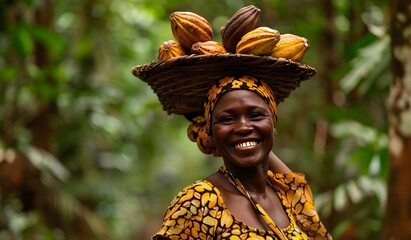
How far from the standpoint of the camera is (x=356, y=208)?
747 cm

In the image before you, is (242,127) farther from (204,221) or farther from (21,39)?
(21,39)

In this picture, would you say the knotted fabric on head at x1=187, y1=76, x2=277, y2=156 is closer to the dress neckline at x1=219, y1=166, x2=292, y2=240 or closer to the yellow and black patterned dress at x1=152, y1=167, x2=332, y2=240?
the dress neckline at x1=219, y1=166, x2=292, y2=240

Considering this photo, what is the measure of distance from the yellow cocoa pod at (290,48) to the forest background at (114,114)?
8.47ft

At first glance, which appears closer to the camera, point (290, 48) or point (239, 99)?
point (239, 99)

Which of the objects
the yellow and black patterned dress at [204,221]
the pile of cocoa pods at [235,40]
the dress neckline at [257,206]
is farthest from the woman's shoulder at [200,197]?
the pile of cocoa pods at [235,40]

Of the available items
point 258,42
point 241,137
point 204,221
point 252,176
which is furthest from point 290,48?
point 204,221

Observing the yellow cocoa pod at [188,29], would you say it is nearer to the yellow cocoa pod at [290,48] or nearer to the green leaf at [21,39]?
the yellow cocoa pod at [290,48]

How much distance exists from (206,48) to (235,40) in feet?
0.53

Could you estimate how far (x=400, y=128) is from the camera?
5.11 meters

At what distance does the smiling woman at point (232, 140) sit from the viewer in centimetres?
312

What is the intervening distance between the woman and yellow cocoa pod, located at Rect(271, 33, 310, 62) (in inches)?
5.6

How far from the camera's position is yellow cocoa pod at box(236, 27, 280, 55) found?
10.5ft

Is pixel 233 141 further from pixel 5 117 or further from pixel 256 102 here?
pixel 5 117

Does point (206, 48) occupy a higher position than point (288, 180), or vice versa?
point (206, 48)
